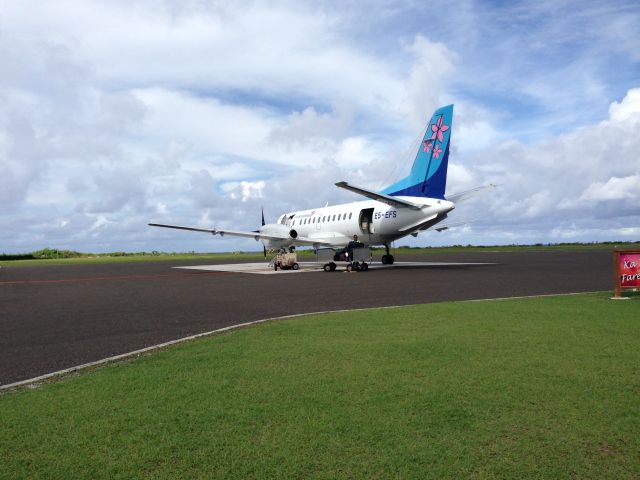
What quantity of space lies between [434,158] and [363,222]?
6145 mm

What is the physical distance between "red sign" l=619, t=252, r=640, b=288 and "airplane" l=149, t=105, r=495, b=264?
13.8 metres

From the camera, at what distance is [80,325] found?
11.8 metres

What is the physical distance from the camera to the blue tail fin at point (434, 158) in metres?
29.7

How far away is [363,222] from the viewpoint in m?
33.0

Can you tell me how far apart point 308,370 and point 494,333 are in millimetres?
3795

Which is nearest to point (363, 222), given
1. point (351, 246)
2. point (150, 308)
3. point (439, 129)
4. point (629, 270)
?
point (351, 246)

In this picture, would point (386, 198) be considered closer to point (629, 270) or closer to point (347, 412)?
point (629, 270)

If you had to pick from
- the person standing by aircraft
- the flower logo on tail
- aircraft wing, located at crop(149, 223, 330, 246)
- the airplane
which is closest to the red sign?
the airplane

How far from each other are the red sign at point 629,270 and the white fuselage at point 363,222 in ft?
46.7

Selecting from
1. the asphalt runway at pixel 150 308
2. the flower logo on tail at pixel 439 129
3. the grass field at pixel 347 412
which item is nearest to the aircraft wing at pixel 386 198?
the flower logo on tail at pixel 439 129

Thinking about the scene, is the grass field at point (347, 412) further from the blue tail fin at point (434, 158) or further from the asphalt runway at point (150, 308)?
the blue tail fin at point (434, 158)

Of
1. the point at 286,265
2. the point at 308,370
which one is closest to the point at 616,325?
the point at 308,370

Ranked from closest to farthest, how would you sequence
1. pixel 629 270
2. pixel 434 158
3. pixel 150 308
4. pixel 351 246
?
pixel 629 270 < pixel 150 308 < pixel 434 158 < pixel 351 246

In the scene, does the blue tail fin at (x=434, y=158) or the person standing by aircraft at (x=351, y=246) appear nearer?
the blue tail fin at (x=434, y=158)
